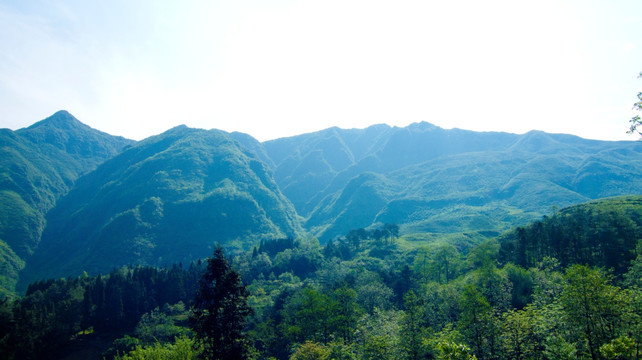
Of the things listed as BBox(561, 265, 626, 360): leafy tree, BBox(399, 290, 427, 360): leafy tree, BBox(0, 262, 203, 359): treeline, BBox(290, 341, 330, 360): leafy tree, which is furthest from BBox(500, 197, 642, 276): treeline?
BBox(0, 262, 203, 359): treeline

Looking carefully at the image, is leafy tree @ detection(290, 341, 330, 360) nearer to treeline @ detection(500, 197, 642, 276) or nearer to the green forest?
the green forest

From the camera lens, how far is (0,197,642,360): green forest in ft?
114

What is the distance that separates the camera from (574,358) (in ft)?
102

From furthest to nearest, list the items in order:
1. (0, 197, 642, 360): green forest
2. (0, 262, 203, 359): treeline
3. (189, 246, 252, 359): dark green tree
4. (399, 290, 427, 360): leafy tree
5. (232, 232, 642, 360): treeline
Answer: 1. (0, 262, 203, 359): treeline
2. (399, 290, 427, 360): leafy tree
3. (0, 197, 642, 360): green forest
4. (232, 232, 642, 360): treeline
5. (189, 246, 252, 359): dark green tree

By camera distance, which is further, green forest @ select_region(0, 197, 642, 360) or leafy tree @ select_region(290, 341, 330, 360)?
leafy tree @ select_region(290, 341, 330, 360)

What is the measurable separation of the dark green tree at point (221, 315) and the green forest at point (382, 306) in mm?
149

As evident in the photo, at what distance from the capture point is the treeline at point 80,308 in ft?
248

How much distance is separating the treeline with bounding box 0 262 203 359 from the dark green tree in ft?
217

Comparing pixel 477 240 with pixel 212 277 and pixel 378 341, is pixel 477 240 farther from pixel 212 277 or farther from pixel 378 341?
pixel 212 277

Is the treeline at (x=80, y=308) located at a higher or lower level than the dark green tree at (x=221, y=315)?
lower

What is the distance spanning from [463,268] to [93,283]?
12432 cm

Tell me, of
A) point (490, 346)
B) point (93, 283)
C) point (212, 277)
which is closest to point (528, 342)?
point (490, 346)

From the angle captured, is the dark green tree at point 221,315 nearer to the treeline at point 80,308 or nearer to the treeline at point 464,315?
the treeline at point 464,315

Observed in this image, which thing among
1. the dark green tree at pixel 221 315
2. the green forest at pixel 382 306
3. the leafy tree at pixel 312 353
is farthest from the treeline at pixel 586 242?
the dark green tree at pixel 221 315
